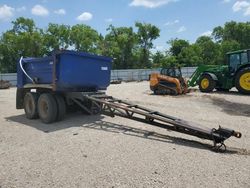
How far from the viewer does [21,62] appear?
11.5 meters

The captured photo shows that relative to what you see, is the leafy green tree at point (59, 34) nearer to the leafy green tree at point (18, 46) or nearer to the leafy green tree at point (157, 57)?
the leafy green tree at point (18, 46)

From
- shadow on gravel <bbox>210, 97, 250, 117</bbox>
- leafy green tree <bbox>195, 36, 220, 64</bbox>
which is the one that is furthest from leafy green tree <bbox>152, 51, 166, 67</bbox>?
shadow on gravel <bbox>210, 97, 250, 117</bbox>

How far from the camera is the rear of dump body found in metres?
9.73

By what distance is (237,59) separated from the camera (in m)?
18.2

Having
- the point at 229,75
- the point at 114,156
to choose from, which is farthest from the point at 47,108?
the point at 229,75

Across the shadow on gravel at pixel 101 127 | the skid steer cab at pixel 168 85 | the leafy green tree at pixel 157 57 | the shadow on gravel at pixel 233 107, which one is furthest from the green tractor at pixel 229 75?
the leafy green tree at pixel 157 57

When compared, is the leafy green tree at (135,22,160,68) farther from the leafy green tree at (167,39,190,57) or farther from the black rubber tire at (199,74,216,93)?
the black rubber tire at (199,74,216,93)

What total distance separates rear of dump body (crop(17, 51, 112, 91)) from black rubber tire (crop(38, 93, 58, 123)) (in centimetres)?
42

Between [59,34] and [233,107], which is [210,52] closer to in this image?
[59,34]

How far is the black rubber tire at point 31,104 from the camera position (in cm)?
1079

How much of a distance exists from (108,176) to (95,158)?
3.33ft

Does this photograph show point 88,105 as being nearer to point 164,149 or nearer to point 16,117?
point 16,117

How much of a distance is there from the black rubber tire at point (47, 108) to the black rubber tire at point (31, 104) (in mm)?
367

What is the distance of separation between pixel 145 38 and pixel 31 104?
5781cm
